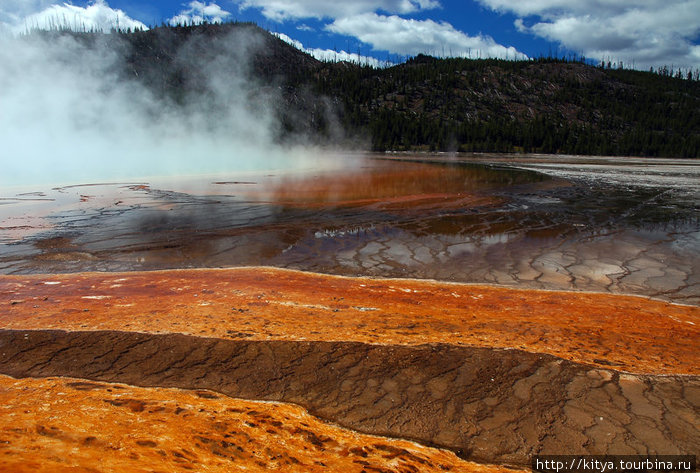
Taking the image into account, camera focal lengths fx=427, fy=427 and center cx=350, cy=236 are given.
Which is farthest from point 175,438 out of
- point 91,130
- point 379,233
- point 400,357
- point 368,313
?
point 91,130

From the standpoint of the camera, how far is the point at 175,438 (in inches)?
93.8

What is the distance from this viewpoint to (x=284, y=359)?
372cm

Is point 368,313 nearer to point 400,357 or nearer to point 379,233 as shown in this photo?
point 400,357

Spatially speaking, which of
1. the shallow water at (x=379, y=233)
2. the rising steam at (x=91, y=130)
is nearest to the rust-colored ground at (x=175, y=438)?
the shallow water at (x=379, y=233)

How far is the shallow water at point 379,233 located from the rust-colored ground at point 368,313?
97cm

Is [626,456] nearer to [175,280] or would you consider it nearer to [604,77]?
[175,280]

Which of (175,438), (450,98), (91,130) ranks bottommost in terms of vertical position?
(175,438)

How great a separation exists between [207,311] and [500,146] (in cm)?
6806

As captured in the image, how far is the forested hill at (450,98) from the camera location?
7169 cm

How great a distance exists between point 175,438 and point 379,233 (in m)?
7.82

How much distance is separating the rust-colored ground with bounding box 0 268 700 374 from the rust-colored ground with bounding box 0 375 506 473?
1240 millimetres

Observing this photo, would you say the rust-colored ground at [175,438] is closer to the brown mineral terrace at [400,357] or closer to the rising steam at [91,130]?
the brown mineral terrace at [400,357]

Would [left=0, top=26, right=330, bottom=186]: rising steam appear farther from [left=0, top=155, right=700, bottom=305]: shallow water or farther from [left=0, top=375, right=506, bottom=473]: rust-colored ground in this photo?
[left=0, top=375, right=506, bottom=473]: rust-colored ground

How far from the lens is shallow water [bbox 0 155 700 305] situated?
283 inches
